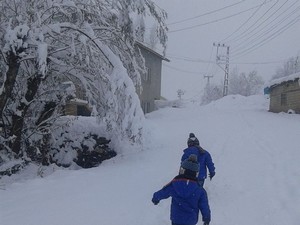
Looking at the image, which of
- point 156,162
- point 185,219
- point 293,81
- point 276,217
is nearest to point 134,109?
point 156,162

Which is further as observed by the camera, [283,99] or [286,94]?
[283,99]

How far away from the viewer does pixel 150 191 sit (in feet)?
28.3

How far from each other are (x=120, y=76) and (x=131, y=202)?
4477 mm

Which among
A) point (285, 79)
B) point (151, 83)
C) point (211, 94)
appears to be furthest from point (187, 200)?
point (211, 94)

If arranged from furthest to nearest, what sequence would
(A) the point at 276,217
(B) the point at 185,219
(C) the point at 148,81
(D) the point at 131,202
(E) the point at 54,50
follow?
(C) the point at 148,81
(E) the point at 54,50
(D) the point at 131,202
(A) the point at 276,217
(B) the point at 185,219

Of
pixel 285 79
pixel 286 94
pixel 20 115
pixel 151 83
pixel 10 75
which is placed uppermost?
pixel 285 79

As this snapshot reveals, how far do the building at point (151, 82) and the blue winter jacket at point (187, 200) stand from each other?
29.0 meters

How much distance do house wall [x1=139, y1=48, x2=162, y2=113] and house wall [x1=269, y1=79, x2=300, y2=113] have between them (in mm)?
10970

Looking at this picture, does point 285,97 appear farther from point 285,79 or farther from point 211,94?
point 211,94

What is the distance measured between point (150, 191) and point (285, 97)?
24488 millimetres

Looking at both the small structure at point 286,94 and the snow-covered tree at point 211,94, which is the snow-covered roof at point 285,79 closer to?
the small structure at point 286,94

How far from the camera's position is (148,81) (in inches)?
1396

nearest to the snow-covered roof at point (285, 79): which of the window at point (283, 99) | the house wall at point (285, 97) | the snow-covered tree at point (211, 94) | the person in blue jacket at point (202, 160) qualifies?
the house wall at point (285, 97)

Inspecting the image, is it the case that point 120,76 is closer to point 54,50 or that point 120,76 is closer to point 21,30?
point 54,50
